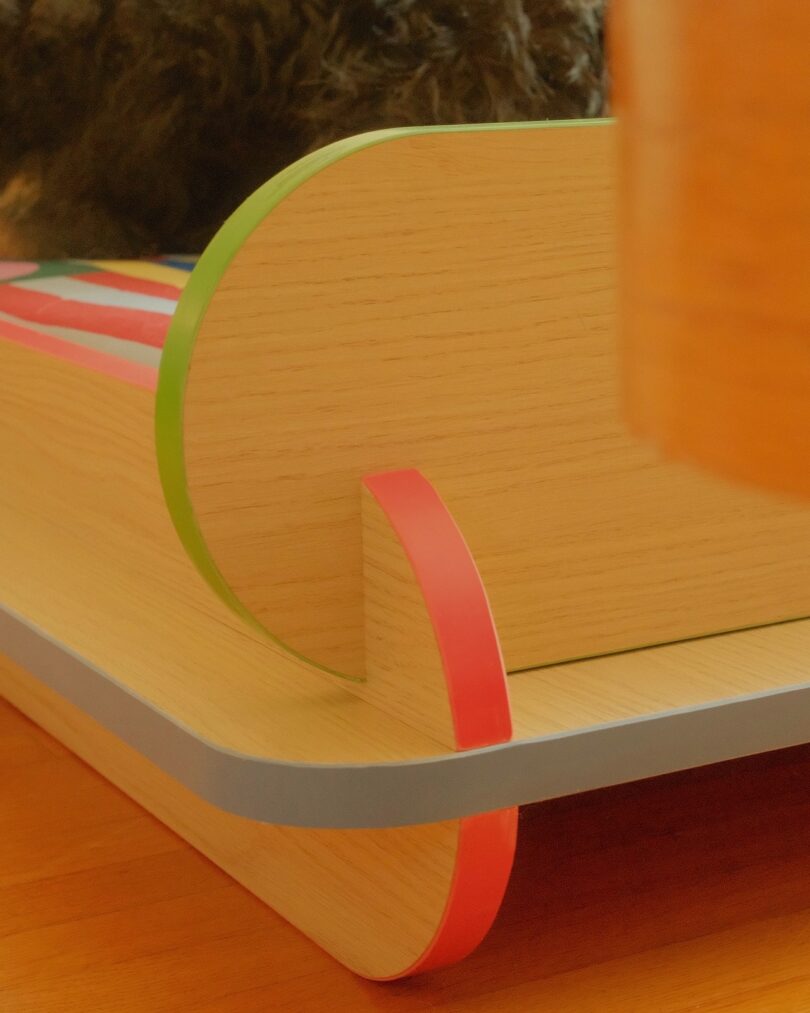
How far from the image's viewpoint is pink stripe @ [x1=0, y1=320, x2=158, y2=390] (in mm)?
978

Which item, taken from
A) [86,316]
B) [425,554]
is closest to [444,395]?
[425,554]

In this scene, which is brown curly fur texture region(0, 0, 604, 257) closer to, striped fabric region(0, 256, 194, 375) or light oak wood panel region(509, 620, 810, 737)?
striped fabric region(0, 256, 194, 375)

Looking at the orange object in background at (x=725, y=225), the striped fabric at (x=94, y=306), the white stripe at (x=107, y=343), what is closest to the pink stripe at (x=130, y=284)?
the striped fabric at (x=94, y=306)

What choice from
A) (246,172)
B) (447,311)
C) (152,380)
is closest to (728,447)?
(447,311)

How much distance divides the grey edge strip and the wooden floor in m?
0.14

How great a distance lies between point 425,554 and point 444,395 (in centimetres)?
11

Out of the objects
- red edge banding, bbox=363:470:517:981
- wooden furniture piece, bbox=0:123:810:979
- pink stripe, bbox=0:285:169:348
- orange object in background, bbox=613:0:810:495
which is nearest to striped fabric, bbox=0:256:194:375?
pink stripe, bbox=0:285:169:348

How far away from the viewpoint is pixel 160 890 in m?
0.99

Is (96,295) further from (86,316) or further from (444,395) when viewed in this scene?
(444,395)

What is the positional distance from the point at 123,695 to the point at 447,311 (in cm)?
29

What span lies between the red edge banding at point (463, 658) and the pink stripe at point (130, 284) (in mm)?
556

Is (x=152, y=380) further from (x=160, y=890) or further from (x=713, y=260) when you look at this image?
(x=713, y=260)

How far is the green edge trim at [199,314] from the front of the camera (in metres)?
0.77

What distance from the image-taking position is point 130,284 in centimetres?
142
